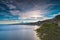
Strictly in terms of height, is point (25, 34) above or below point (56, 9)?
below

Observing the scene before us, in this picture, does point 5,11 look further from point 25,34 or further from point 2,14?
point 25,34

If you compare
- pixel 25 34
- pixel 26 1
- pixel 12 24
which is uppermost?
pixel 26 1

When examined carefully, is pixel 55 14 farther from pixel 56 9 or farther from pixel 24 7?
pixel 24 7

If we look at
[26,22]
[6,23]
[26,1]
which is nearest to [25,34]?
→ [26,22]
